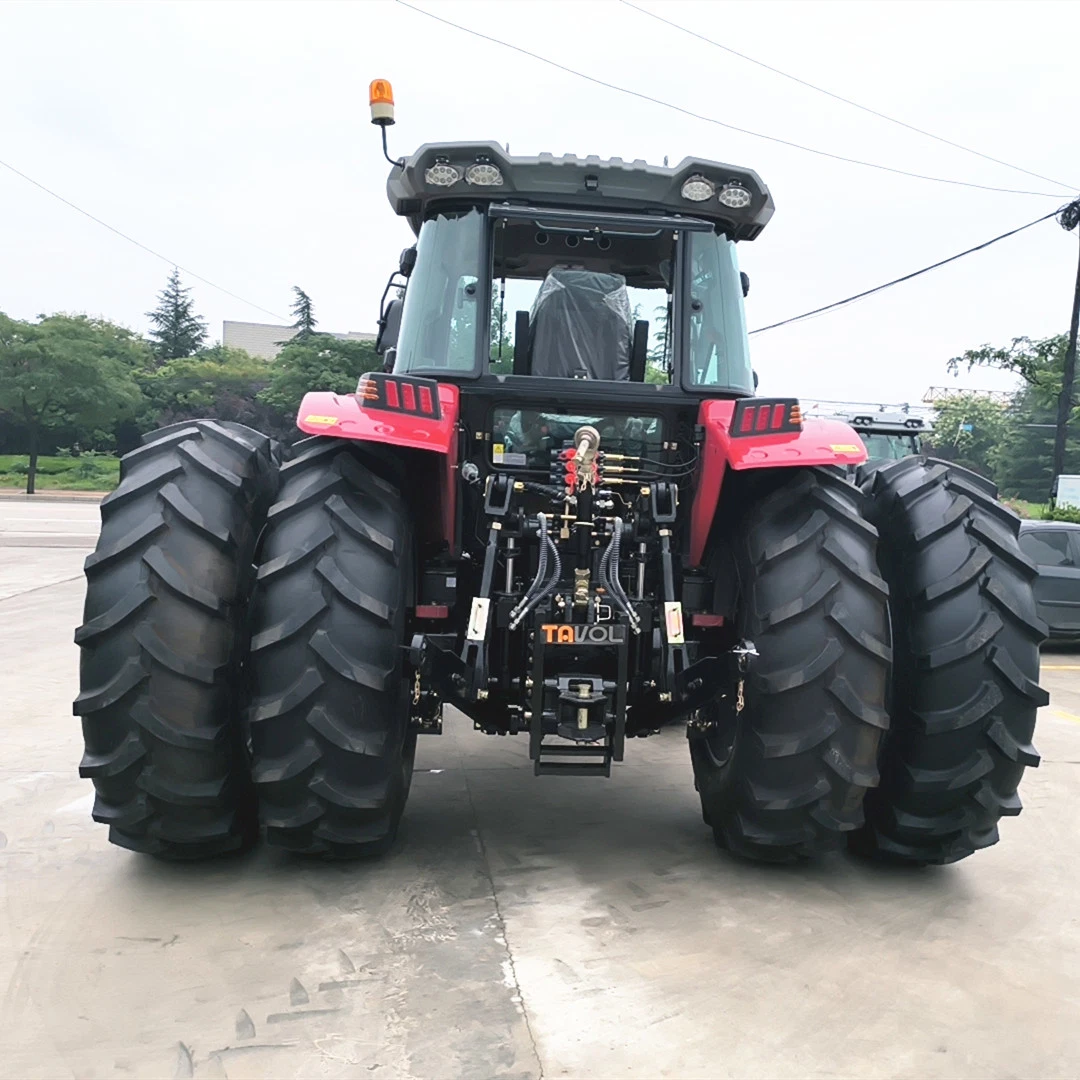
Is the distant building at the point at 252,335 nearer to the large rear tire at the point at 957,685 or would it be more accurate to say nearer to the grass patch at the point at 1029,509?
the grass patch at the point at 1029,509

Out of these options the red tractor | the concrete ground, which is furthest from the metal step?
the concrete ground

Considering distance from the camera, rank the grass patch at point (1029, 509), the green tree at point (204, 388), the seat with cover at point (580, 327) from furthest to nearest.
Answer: the green tree at point (204, 388)
the grass patch at point (1029, 509)
the seat with cover at point (580, 327)

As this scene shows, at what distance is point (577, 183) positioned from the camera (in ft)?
12.7

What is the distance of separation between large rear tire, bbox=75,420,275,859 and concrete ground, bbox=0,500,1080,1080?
31 cm

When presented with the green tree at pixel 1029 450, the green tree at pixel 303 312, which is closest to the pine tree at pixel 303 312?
the green tree at pixel 303 312

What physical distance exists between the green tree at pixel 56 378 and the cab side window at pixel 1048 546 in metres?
34.9

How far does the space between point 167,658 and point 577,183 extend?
2.38 meters

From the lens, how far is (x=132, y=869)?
360 cm

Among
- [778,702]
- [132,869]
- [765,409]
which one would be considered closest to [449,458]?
[765,409]

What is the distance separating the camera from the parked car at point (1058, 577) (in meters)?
11.2

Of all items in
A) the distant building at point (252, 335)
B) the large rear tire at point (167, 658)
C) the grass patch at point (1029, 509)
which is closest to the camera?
the large rear tire at point (167, 658)

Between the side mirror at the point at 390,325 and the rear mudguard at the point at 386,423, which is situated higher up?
the side mirror at the point at 390,325

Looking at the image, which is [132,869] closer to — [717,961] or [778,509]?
[717,961]

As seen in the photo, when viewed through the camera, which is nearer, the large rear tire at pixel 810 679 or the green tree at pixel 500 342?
the large rear tire at pixel 810 679
